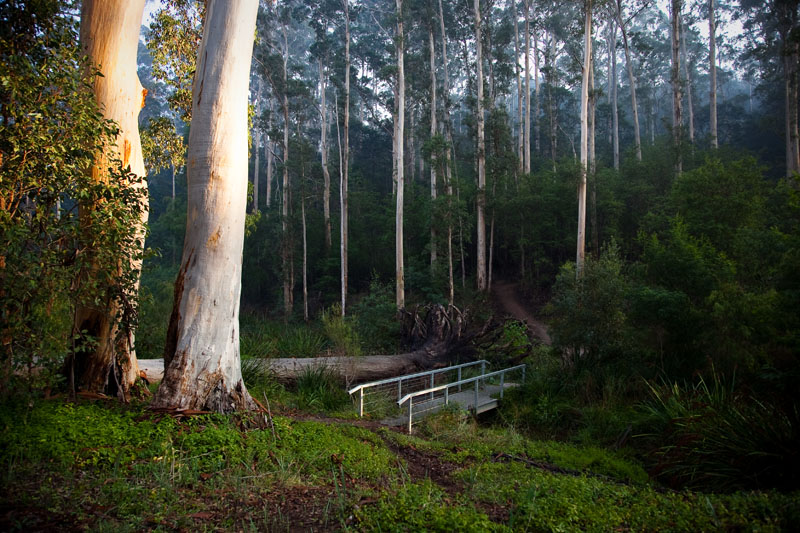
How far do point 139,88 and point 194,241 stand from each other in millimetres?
2663

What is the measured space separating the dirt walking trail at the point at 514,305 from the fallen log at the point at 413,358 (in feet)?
24.5

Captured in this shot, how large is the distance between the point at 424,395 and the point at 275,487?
660cm

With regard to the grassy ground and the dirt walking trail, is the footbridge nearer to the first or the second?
the grassy ground

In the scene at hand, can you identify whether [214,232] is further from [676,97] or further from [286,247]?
[676,97]

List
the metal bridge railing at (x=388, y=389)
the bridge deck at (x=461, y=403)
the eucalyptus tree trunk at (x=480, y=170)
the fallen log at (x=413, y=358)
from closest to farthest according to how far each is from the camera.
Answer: the metal bridge railing at (x=388, y=389) → the bridge deck at (x=461, y=403) → the fallen log at (x=413, y=358) → the eucalyptus tree trunk at (x=480, y=170)

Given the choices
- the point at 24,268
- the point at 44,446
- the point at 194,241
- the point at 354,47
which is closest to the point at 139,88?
the point at 194,241

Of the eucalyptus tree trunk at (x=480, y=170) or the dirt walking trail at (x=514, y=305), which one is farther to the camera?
the eucalyptus tree trunk at (x=480, y=170)

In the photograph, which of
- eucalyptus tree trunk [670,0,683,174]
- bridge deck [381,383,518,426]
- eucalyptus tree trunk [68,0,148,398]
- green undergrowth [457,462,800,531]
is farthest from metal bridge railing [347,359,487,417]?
eucalyptus tree trunk [670,0,683,174]

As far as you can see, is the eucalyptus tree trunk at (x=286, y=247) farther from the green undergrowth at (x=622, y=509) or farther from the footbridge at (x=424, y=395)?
the green undergrowth at (x=622, y=509)

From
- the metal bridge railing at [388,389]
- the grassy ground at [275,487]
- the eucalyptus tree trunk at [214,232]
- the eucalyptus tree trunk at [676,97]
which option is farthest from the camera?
the eucalyptus tree trunk at [676,97]

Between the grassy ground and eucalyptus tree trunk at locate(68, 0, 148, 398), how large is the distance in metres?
0.65

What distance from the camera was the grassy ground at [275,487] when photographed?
3133mm

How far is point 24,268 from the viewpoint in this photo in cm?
425

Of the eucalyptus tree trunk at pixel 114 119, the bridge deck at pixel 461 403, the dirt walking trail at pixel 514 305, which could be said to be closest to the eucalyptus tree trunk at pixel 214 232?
the eucalyptus tree trunk at pixel 114 119
